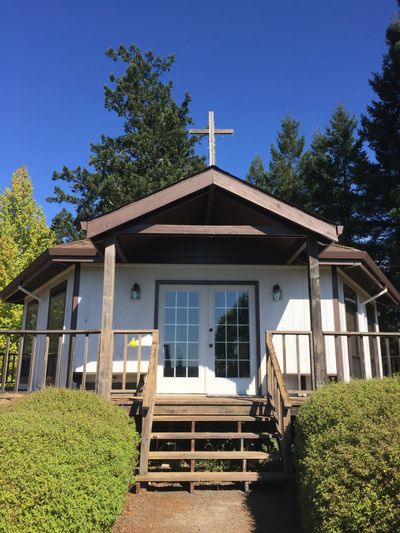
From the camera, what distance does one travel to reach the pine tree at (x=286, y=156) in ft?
88.1

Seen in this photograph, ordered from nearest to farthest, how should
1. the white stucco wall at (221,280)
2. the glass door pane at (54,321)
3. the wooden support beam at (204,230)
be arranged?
the wooden support beam at (204,230), the white stucco wall at (221,280), the glass door pane at (54,321)

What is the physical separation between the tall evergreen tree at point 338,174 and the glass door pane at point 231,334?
515 inches

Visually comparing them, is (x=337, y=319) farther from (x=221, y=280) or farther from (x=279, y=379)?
(x=279, y=379)

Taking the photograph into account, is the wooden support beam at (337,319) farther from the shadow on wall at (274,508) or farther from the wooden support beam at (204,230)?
the shadow on wall at (274,508)

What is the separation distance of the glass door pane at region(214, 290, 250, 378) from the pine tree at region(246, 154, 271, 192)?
20926 mm

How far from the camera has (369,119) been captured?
1917cm

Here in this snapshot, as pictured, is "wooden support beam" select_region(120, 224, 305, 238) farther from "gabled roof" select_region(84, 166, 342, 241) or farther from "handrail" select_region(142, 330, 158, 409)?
"handrail" select_region(142, 330, 158, 409)

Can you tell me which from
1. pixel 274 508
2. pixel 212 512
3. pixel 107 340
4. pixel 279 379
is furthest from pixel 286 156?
pixel 212 512

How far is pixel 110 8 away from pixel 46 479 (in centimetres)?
1129

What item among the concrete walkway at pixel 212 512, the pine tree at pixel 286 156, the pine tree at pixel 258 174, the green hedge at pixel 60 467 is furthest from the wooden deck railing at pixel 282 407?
the pine tree at pixel 258 174

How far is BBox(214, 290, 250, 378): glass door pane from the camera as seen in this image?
7.81 meters

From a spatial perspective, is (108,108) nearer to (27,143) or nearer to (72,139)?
(72,139)

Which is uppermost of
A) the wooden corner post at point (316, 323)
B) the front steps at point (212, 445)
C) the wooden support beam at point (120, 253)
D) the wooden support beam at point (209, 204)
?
the wooden support beam at point (209, 204)

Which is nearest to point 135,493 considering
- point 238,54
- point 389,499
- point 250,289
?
point 389,499
